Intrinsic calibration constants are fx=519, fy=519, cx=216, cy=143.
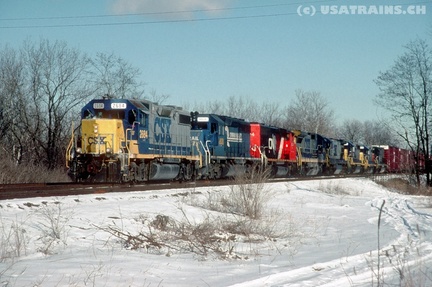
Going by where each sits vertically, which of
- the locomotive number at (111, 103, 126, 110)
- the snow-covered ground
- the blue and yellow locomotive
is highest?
the locomotive number at (111, 103, 126, 110)

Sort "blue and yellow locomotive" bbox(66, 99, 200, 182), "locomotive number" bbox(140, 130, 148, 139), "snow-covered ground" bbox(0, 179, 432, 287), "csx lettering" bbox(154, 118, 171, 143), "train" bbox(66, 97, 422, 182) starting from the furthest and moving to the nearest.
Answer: "csx lettering" bbox(154, 118, 171, 143)
"locomotive number" bbox(140, 130, 148, 139)
"train" bbox(66, 97, 422, 182)
"blue and yellow locomotive" bbox(66, 99, 200, 182)
"snow-covered ground" bbox(0, 179, 432, 287)

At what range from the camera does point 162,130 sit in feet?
68.3

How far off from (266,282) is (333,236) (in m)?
5.24

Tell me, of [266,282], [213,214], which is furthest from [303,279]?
[213,214]

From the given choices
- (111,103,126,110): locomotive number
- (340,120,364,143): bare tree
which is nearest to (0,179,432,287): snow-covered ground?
(111,103,126,110): locomotive number

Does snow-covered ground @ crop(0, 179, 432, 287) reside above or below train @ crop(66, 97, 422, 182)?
below

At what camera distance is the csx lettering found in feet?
66.8

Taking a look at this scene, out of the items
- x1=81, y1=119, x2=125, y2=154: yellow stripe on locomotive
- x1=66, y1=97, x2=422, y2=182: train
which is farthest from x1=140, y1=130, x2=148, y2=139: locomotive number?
x1=81, y1=119, x2=125, y2=154: yellow stripe on locomotive

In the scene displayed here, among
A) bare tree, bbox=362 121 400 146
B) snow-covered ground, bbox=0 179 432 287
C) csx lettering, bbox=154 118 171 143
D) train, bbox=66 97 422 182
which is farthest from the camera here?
bare tree, bbox=362 121 400 146

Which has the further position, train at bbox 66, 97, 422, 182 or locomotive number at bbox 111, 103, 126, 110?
locomotive number at bbox 111, 103, 126, 110

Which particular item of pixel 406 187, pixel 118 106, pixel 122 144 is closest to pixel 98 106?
pixel 118 106

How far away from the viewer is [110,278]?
5.98 metres

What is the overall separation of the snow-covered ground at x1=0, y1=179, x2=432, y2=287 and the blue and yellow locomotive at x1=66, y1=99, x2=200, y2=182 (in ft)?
14.2

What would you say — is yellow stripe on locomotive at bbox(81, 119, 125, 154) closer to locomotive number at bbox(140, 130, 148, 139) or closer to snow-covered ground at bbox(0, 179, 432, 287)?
locomotive number at bbox(140, 130, 148, 139)
